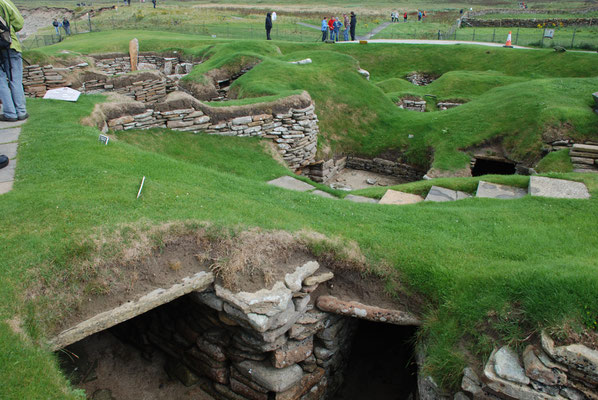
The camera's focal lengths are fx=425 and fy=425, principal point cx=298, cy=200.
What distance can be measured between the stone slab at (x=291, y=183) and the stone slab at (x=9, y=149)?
5.89 meters

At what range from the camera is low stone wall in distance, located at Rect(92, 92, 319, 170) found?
40.4ft

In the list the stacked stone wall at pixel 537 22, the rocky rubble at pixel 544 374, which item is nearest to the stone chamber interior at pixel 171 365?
the rocky rubble at pixel 544 374

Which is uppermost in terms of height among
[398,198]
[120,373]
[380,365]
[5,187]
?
[5,187]

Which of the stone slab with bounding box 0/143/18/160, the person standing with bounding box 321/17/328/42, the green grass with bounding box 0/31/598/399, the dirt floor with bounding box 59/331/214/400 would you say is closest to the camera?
the green grass with bounding box 0/31/598/399

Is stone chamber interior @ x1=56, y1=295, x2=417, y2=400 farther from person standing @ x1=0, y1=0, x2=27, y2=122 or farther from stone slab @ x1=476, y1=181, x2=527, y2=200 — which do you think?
person standing @ x1=0, y1=0, x2=27, y2=122

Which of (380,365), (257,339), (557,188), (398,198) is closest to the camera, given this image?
(257,339)

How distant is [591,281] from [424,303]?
2.23 m

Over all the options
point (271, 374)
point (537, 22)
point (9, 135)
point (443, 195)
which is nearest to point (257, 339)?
point (271, 374)

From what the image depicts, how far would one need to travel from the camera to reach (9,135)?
32.8 ft

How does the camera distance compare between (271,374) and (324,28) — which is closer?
(271,374)

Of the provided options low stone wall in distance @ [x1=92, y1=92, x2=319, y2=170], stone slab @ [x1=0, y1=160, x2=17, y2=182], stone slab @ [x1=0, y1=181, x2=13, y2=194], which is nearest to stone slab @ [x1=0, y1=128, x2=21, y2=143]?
stone slab @ [x1=0, y1=160, x2=17, y2=182]

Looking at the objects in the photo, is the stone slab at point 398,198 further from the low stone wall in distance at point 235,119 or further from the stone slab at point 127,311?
the stone slab at point 127,311

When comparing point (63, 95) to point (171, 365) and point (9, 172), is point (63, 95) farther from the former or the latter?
point (171, 365)

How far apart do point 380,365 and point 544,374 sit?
3.86 meters
